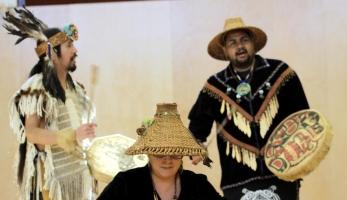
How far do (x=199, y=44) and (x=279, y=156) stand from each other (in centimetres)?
185

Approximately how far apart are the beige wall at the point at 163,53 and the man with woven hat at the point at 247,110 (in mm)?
1153

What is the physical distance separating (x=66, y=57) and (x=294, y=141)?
4.82ft

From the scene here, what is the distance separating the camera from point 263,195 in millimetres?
3713

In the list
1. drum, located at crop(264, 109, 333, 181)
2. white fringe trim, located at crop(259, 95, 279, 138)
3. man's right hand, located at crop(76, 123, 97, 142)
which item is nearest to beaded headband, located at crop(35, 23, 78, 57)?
man's right hand, located at crop(76, 123, 97, 142)

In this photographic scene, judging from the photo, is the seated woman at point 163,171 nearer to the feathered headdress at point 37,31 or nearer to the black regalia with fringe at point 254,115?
the black regalia with fringe at point 254,115

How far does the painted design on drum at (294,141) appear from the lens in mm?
3494

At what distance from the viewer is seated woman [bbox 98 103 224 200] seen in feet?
8.74

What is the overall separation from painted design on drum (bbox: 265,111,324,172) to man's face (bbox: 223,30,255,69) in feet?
1.62

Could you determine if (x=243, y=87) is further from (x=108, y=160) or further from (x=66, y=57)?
(x=66, y=57)

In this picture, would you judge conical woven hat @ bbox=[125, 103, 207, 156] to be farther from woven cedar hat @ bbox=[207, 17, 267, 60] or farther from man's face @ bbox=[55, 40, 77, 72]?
woven cedar hat @ bbox=[207, 17, 267, 60]

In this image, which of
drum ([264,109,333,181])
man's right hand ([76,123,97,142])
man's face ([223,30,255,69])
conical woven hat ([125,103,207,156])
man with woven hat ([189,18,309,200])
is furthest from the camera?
man's face ([223,30,255,69])

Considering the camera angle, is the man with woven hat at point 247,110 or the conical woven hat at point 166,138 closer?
the conical woven hat at point 166,138

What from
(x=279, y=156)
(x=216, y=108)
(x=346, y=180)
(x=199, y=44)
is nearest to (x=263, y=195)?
(x=279, y=156)

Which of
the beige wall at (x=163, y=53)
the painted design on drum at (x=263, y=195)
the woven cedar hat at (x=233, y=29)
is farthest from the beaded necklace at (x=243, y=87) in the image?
the beige wall at (x=163, y=53)
